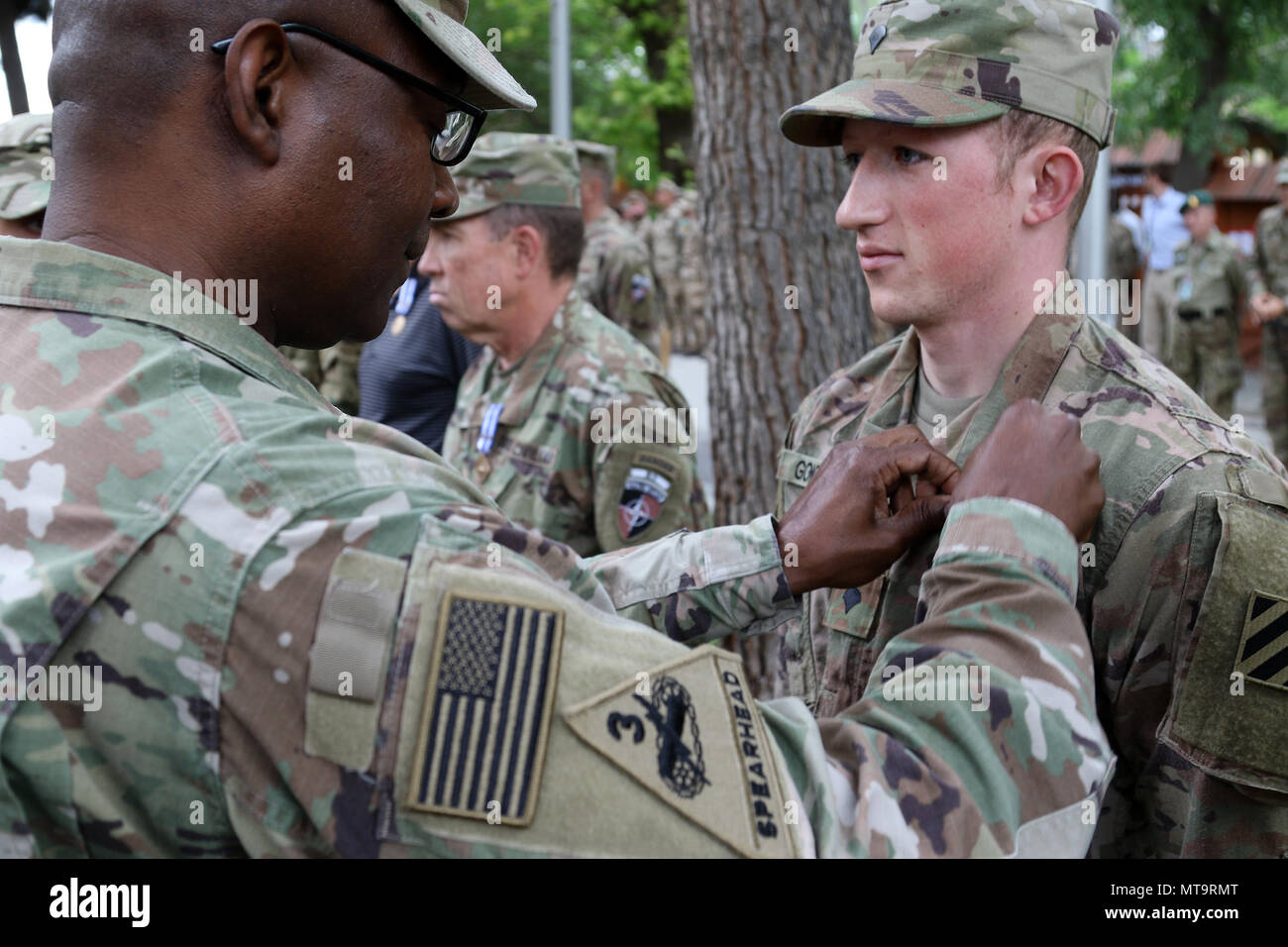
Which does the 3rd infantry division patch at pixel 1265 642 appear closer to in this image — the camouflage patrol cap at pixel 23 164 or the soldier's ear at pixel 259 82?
the soldier's ear at pixel 259 82

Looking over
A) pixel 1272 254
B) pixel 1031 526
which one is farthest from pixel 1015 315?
pixel 1272 254

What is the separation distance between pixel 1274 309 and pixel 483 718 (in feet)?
37.8

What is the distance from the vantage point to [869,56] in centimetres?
248

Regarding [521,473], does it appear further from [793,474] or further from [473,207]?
[793,474]

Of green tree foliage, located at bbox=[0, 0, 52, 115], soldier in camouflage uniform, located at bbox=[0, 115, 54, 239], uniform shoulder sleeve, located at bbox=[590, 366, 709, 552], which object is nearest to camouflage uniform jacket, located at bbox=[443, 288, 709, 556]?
uniform shoulder sleeve, located at bbox=[590, 366, 709, 552]

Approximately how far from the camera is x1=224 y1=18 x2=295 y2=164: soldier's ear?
62.6 inches

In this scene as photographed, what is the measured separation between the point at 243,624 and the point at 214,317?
1.54 ft

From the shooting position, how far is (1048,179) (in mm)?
2367

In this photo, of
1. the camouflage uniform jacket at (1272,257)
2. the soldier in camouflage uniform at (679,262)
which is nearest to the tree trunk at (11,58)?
the camouflage uniform jacket at (1272,257)

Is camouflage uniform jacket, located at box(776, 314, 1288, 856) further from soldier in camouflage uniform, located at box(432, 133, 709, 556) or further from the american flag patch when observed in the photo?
soldier in camouflage uniform, located at box(432, 133, 709, 556)

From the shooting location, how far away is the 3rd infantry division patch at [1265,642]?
2002 millimetres

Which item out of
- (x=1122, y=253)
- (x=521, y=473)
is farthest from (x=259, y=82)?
(x=1122, y=253)

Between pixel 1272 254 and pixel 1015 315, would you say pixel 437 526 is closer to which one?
pixel 1015 315

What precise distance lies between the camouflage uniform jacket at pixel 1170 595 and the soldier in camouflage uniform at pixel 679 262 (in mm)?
17336
